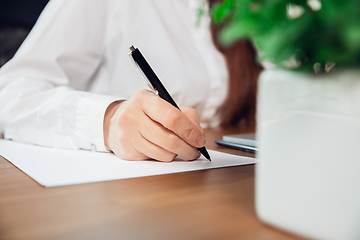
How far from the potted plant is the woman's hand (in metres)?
0.18

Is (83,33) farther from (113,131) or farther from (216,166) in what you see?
(216,166)

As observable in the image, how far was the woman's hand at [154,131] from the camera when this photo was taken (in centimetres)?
36

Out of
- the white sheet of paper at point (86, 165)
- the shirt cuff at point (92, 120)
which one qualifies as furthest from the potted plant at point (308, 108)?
the shirt cuff at point (92, 120)

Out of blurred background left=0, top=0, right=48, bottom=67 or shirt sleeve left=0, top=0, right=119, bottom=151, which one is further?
blurred background left=0, top=0, right=48, bottom=67

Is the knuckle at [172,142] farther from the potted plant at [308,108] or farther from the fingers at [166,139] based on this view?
the potted plant at [308,108]

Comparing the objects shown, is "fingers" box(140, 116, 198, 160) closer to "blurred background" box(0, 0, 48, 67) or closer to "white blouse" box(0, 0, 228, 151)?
"white blouse" box(0, 0, 228, 151)

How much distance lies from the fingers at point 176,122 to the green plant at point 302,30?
21 cm

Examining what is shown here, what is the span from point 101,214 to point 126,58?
64 centimetres

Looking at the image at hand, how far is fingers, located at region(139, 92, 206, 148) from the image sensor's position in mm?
355

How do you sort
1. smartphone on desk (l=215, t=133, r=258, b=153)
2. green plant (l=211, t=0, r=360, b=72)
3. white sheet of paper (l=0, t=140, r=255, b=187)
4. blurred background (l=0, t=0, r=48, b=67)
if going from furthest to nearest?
blurred background (l=0, t=0, r=48, b=67) < smartphone on desk (l=215, t=133, r=258, b=153) < white sheet of paper (l=0, t=140, r=255, b=187) < green plant (l=211, t=0, r=360, b=72)

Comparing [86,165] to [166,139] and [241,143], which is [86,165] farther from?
[241,143]

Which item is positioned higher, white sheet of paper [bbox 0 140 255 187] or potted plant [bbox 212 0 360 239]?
potted plant [bbox 212 0 360 239]

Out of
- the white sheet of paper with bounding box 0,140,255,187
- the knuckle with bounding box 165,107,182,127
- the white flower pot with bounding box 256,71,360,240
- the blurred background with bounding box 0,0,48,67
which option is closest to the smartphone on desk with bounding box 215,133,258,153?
the white sheet of paper with bounding box 0,140,255,187

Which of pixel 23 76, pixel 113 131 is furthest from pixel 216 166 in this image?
pixel 23 76
